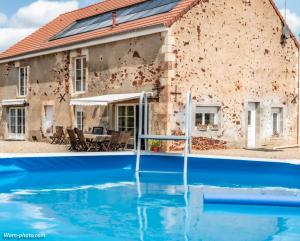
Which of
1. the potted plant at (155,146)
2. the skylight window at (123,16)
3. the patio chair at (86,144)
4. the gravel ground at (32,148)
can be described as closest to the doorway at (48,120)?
the gravel ground at (32,148)

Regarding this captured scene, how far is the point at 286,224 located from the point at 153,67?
37.3ft

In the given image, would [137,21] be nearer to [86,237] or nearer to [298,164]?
[298,164]

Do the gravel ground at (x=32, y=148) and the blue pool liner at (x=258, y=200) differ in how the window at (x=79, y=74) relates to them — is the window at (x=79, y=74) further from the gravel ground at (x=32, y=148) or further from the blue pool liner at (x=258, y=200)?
the blue pool liner at (x=258, y=200)

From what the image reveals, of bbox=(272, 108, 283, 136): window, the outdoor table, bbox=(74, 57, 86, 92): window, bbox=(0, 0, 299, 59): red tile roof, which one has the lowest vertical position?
the outdoor table

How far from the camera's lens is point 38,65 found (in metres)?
26.5

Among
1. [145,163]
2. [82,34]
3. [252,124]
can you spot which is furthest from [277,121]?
[82,34]

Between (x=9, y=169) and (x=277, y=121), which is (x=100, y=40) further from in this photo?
(x=277, y=121)

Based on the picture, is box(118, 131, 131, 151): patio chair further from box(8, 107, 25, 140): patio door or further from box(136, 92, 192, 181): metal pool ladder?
box(8, 107, 25, 140): patio door

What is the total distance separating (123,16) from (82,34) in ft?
7.56

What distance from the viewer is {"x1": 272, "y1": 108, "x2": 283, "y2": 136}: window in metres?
23.9

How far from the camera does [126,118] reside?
2147cm

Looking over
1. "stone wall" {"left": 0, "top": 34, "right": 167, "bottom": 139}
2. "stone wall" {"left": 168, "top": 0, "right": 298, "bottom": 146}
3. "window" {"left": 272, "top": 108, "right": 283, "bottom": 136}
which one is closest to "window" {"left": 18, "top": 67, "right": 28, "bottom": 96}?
"stone wall" {"left": 0, "top": 34, "right": 167, "bottom": 139}

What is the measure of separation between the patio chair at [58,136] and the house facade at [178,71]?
2.54 feet

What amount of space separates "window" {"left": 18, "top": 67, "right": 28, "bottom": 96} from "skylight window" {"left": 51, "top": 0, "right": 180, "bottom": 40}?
257cm
